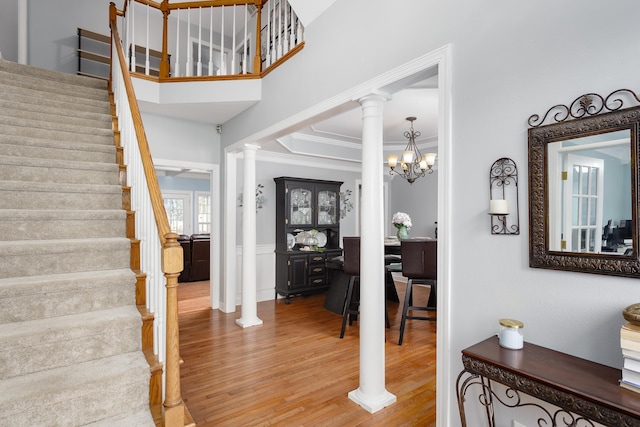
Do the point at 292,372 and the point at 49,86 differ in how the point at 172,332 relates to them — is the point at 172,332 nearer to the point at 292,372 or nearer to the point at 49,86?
the point at 292,372

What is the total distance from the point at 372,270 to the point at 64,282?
6.20ft

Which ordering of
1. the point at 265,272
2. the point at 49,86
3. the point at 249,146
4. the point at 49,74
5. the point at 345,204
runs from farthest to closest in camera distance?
the point at 345,204, the point at 265,272, the point at 249,146, the point at 49,74, the point at 49,86

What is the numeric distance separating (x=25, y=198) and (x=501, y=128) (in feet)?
9.95

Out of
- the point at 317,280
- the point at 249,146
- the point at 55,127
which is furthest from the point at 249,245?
the point at 55,127

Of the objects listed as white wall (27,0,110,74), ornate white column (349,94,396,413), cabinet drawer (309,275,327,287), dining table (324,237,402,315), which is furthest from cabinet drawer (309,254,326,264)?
white wall (27,0,110,74)

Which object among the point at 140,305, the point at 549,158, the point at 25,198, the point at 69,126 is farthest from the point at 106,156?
the point at 549,158

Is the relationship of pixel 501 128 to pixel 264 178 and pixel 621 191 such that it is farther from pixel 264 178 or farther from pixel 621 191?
pixel 264 178

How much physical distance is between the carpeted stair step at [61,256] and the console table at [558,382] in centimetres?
218

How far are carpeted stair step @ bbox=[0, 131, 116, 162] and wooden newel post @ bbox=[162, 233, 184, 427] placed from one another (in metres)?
2.04

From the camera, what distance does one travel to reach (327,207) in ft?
20.2

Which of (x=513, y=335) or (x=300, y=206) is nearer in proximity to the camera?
(x=513, y=335)

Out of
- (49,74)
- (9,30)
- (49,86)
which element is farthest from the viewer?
(9,30)

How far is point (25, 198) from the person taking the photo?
2395 millimetres

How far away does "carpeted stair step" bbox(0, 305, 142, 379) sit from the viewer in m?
1.63
